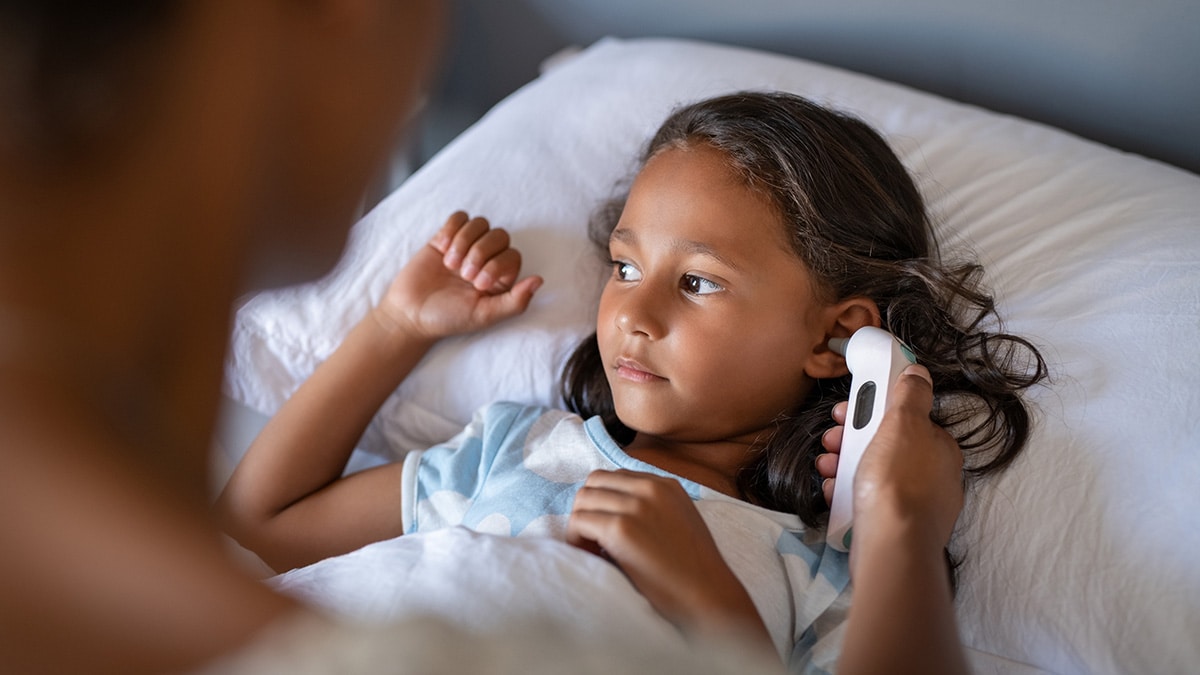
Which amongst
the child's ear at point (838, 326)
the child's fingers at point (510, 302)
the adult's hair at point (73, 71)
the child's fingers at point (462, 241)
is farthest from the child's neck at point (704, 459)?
the adult's hair at point (73, 71)

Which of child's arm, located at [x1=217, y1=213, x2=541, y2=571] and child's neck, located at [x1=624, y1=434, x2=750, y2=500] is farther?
child's arm, located at [x1=217, y1=213, x2=541, y2=571]

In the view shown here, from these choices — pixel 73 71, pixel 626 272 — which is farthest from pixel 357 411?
pixel 73 71

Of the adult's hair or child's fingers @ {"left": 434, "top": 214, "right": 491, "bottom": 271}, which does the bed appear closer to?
child's fingers @ {"left": 434, "top": 214, "right": 491, "bottom": 271}

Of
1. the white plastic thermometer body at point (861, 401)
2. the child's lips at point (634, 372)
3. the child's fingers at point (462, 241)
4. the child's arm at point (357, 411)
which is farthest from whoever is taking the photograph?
the child's fingers at point (462, 241)

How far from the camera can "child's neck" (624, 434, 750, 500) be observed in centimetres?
114

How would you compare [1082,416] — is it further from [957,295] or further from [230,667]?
[230,667]

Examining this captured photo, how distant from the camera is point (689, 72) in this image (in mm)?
1551

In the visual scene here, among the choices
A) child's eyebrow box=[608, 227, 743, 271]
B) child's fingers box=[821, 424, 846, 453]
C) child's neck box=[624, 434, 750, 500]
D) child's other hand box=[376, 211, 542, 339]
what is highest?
child's eyebrow box=[608, 227, 743, 271]

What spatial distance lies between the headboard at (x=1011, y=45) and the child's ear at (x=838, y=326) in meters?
0.61

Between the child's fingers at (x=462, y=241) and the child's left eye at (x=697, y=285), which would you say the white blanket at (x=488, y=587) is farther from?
the child's fingers at (x=462, y=241)

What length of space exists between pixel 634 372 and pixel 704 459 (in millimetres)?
139

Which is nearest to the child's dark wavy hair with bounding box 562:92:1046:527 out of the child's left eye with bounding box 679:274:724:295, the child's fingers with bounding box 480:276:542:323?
the child's left eye with bounding box 679:274:724:295

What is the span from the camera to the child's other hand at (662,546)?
2.86 ft

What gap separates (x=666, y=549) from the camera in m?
0.89
